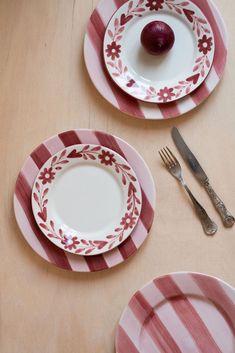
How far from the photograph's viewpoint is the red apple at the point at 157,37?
1.14 m

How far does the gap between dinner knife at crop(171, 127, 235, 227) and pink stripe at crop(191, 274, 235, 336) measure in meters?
0.11

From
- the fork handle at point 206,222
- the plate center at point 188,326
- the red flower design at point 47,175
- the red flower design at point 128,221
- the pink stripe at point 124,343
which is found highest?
the red flower design at point 47,175

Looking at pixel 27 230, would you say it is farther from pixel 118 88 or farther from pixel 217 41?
pixel 217 41

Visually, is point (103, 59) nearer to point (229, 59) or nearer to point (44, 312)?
point (229, 59)

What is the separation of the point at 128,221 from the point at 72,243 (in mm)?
112

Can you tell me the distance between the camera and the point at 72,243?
3.71 feet

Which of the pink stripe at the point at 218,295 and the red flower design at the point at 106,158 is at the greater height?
the red flower design at the point at 106,158

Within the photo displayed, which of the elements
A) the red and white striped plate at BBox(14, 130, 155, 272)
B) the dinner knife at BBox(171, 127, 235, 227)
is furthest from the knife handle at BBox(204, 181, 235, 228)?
the red and white striped plate at BBox(14, 130, 155, 272)

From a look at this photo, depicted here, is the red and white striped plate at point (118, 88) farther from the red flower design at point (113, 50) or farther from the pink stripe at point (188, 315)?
the pink stripe at point (188, 315)

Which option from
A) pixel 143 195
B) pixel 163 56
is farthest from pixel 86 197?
pixel 163 56

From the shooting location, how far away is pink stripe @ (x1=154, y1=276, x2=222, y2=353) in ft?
3.61

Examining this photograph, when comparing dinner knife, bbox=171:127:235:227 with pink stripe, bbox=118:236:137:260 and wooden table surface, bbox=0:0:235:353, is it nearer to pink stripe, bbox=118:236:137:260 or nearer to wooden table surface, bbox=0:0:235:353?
wooden table surface, bbox=0:0:235:353

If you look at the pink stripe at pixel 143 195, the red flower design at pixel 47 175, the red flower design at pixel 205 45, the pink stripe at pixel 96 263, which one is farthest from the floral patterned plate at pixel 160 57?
the pink stripe at pixel 96 263

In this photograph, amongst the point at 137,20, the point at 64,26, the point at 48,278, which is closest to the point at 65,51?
the point at 64,26
